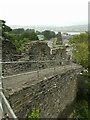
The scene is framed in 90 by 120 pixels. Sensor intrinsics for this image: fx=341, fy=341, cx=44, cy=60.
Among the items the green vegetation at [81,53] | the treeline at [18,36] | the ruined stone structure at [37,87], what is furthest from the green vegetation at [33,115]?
the green vegetation at [81,53]

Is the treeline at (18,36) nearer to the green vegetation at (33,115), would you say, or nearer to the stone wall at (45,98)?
the stone wall at (45,98)

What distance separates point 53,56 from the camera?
1511 centimetres

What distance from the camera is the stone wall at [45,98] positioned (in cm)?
669

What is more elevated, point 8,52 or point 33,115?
point 8,52

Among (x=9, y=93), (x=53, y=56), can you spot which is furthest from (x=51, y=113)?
(x=53, y=56)

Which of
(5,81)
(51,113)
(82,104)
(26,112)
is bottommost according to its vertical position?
(82,104)

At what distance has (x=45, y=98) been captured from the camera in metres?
8.74

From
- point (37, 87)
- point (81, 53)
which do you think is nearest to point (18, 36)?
point (81, 53)

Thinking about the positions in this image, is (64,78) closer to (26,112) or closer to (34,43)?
(34,43)

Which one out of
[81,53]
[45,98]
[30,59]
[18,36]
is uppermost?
[18,36]

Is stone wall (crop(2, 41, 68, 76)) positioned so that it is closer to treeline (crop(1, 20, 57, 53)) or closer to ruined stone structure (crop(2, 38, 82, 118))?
ruined stone structure (crop(2, 38, 82, 118))

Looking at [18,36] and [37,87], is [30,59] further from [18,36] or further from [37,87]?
[18,36]

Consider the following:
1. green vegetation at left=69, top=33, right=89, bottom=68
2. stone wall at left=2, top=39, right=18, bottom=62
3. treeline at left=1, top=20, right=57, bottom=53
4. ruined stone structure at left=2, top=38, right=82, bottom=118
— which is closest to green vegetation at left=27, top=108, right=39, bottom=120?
ruined stone structure at left=2, top=38, right=82, bottom=118

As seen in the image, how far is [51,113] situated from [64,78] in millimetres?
2769
